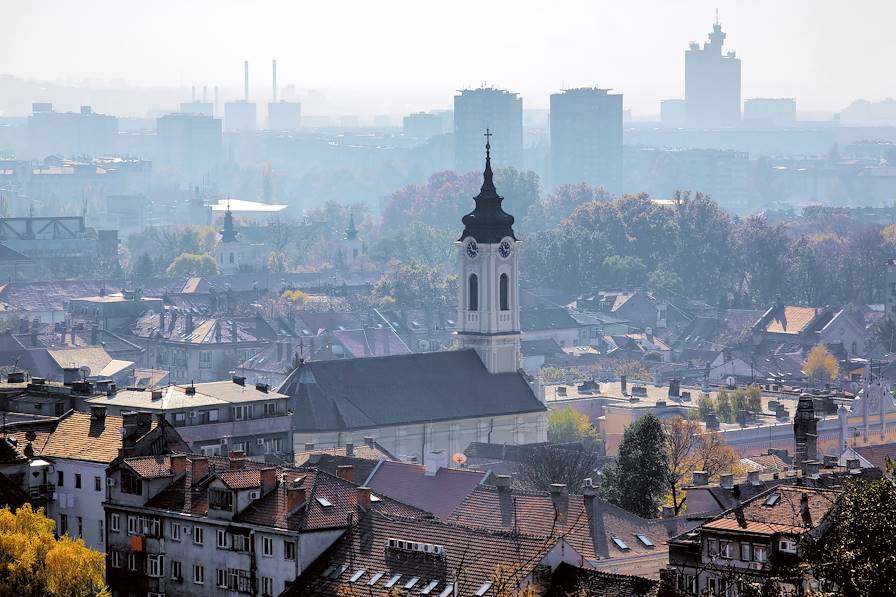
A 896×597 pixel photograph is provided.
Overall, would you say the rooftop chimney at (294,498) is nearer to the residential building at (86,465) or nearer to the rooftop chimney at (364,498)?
the rooftop chimney at (364,498)

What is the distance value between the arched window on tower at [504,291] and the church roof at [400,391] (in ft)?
6.09

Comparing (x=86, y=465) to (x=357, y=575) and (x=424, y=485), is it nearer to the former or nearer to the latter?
(x=357, y=575)

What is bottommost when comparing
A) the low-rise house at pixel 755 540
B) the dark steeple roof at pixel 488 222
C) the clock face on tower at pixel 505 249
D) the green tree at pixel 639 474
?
the green tree at pixel 639 474

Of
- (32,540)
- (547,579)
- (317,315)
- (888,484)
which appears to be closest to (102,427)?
(32,540)

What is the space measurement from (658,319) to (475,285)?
209 ft

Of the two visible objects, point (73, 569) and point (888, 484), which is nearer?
point (888, 484)

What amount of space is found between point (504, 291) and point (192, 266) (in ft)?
305

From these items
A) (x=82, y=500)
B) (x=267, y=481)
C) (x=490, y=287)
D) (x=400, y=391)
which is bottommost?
(x=400, y=391)

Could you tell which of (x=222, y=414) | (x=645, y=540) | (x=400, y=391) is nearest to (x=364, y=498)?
(x=645, y=540)

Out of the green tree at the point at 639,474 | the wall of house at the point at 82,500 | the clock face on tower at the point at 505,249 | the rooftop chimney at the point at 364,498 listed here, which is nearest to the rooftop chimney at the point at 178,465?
the wall of house at the point at 82,500

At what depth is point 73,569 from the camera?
4484 cm

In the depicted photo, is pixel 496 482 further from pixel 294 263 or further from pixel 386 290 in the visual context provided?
pixel 294 263

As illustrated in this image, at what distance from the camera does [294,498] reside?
4575cm

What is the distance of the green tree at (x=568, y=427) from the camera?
89188 millimetres
